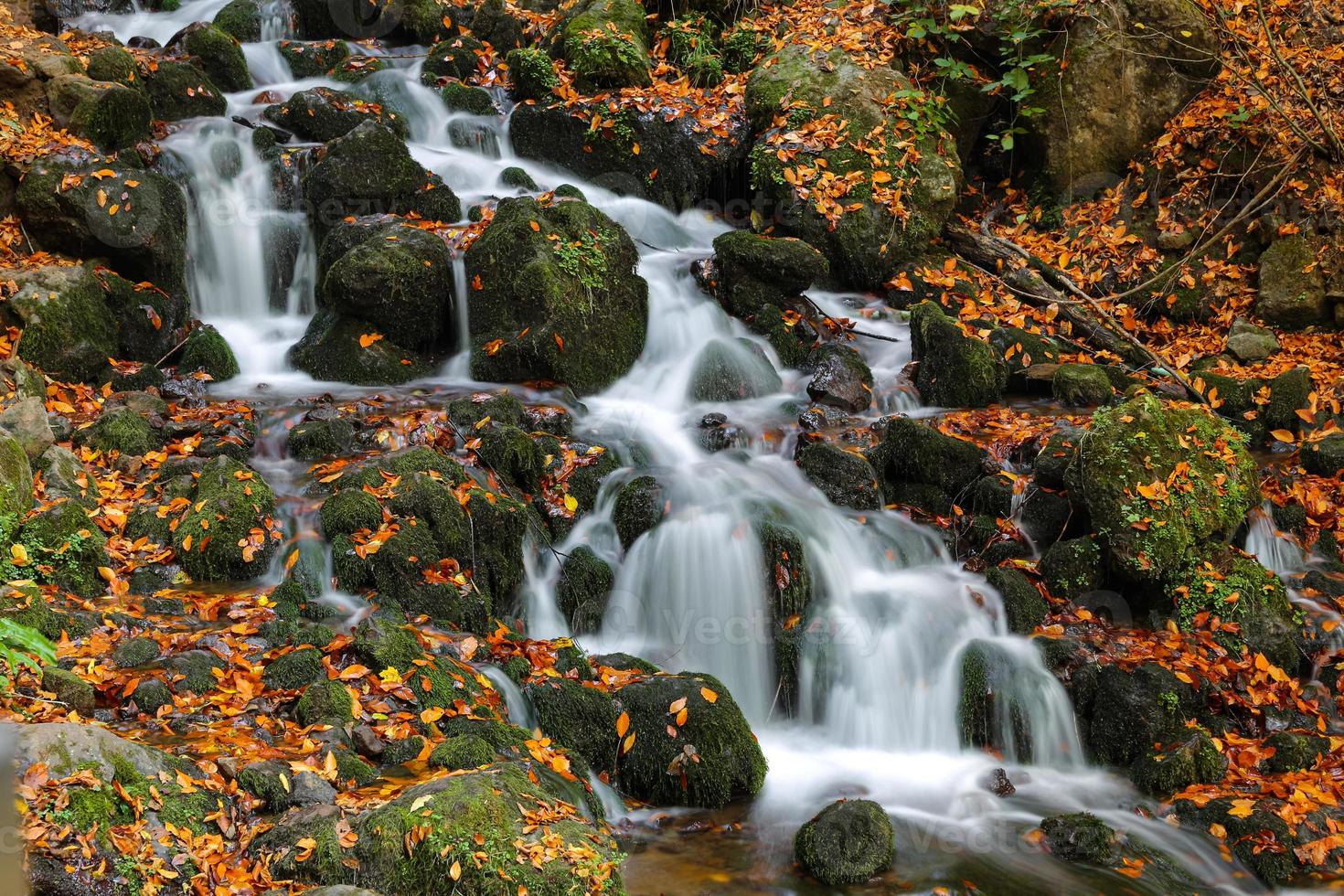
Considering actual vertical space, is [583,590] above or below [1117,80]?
below

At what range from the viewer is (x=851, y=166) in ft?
40.3

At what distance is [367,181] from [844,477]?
628 centimetres

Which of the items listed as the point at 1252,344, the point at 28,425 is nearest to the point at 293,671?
the point at 28,425

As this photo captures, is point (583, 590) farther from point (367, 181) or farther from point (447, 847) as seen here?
point (367, 181)

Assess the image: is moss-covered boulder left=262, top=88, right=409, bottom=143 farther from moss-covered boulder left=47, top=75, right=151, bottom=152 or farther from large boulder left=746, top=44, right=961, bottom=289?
large boulder left=746, top=44, right=961, bottom=289

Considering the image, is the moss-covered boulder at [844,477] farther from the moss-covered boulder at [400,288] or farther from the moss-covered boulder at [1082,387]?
the moss-covered boulder at [400,288]

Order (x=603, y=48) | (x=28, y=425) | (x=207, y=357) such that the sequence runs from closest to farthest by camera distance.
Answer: (x=28, y=425) → (x=207, y=357) → (x=603, y=48)

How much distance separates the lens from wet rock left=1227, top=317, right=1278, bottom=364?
1069cm

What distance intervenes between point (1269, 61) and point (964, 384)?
6.16m

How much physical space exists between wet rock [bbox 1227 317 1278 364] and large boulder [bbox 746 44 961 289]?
3.65 m

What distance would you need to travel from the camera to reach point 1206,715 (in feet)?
21.9

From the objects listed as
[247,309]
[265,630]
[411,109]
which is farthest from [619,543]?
[411,109]

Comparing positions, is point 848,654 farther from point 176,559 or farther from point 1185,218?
point 1185,218

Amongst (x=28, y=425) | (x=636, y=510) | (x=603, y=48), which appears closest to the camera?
(x=28, y=425)
